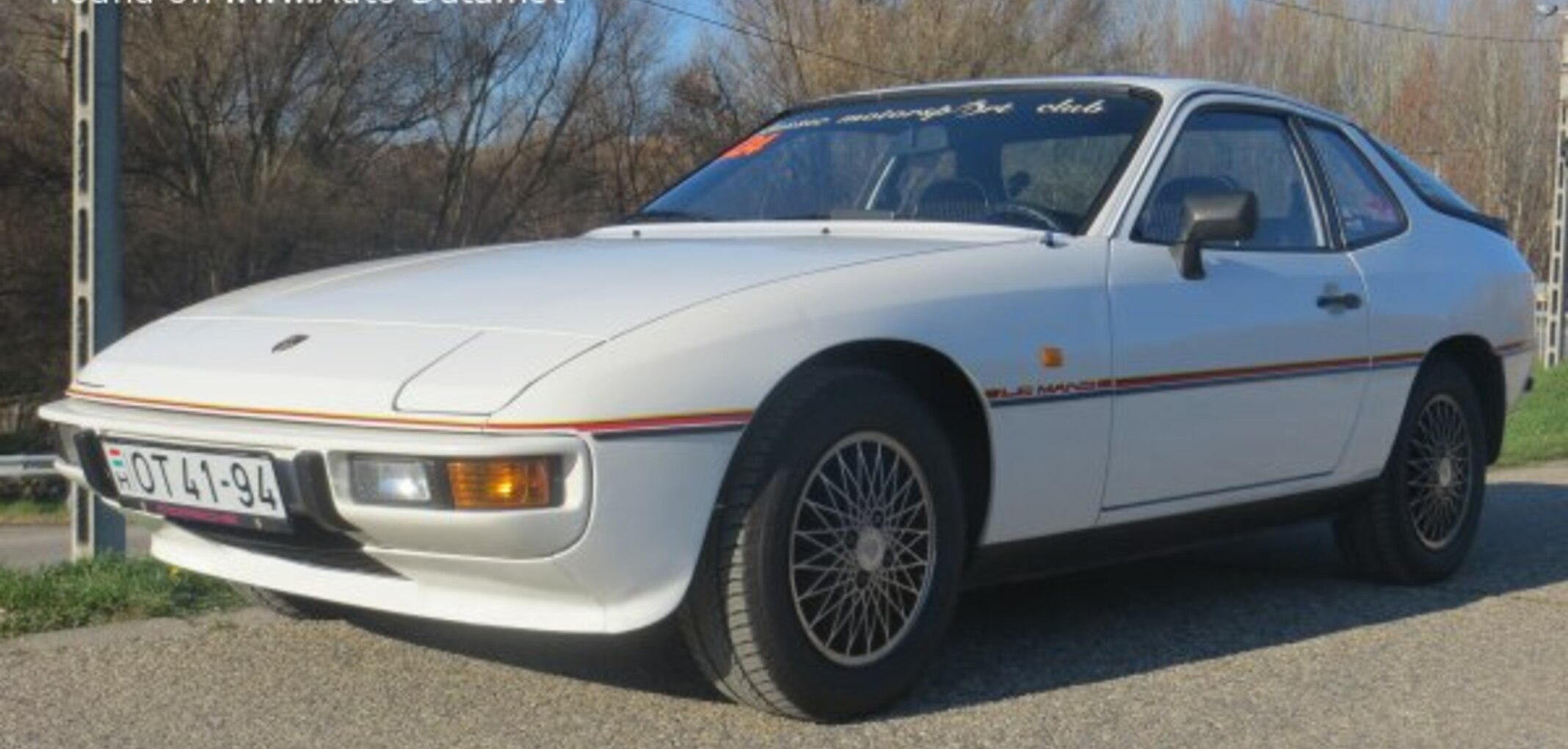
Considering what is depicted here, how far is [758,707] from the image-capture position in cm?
383

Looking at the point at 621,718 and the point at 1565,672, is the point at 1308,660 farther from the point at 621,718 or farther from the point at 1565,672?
the point at 621,718

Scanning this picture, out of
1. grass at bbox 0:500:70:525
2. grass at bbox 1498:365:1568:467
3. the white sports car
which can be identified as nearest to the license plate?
the white sports car

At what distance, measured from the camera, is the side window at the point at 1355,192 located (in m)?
5.49

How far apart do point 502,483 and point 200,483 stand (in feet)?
2.52

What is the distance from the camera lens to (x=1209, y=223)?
454cm

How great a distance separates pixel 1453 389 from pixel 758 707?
295 cm

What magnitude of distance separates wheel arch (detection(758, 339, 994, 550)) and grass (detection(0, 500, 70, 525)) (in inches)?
1026

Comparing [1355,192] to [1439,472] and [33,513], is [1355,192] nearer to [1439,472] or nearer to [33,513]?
[1439,472]

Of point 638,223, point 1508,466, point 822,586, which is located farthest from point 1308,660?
point 1508,466

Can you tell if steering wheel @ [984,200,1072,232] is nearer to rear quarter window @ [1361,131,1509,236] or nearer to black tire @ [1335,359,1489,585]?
black tire @ [1335,359,1489,585]

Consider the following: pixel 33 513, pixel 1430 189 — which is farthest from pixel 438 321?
pixel 33 513

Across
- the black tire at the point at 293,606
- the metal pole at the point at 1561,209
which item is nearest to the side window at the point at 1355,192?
the black tire at the point at 293,606

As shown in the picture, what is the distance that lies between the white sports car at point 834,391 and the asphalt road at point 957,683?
0.21m

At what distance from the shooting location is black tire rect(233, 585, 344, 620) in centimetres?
467
